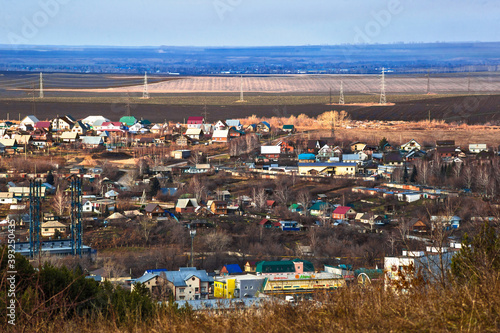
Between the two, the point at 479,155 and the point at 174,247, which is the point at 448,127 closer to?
the point at 479,155

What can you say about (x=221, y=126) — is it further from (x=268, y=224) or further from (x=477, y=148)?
(x=268, y=224)

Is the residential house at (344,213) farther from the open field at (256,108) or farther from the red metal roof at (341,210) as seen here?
the open field at (256,108)

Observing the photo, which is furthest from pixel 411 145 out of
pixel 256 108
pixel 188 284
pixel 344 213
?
pixel 256 108

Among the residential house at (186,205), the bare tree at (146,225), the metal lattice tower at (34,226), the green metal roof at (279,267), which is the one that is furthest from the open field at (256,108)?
the green metal roof at (279,267)

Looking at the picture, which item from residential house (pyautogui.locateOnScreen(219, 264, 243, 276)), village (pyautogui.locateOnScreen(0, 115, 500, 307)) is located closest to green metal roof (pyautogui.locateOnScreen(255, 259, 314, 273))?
village (pyautogui.locateOnScreen(0, 115, 500, 307))

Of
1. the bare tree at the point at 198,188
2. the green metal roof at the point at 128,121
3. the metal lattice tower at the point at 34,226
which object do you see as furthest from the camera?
the green metal roof at the point at 128,121

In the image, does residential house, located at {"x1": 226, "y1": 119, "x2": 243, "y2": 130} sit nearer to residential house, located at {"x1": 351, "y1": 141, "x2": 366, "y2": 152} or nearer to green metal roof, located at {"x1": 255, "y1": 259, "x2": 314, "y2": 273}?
residential house, located at {"x1": 351, "y1": 141, "x2": 366, "y2": 152}

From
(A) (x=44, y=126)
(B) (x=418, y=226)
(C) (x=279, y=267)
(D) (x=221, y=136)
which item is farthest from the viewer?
(A) (x=44, y=126)
